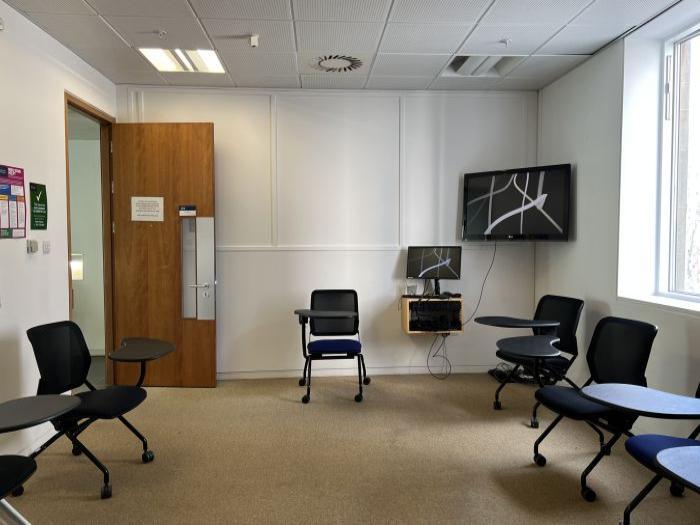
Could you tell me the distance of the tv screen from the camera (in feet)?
14.6

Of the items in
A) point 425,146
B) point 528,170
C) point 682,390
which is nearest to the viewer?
point 682,390

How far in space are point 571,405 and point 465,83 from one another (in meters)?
3.38

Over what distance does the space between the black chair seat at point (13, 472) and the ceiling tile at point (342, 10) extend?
10.1ft

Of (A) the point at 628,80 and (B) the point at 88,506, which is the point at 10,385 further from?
(A) the point at 628,80

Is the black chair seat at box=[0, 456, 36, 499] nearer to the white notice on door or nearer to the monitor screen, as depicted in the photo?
the white notice on door

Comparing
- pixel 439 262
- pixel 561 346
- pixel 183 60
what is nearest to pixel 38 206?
pixel 183 60

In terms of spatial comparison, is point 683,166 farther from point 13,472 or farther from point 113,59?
point 113,59

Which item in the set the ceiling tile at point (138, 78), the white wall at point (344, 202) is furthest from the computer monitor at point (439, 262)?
the ceiling tile at point (138, 78)

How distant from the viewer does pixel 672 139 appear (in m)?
3.59

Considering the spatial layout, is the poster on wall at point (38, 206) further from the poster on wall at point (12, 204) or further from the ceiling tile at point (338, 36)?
the ceiling tile at point (338, 36)

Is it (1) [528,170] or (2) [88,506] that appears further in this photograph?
(1) [528,170]

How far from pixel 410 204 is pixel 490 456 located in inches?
108

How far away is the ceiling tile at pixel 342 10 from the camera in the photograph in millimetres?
3193

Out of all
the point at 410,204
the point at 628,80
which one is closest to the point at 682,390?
the point at 628,80
